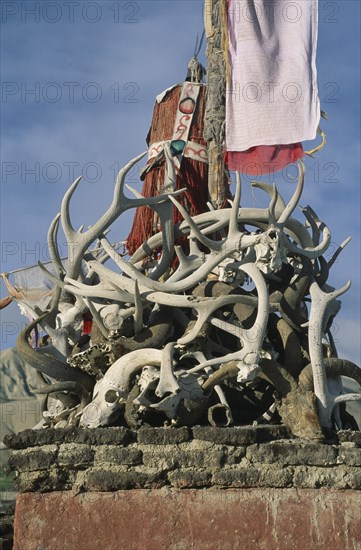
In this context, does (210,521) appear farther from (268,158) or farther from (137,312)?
(268,158)

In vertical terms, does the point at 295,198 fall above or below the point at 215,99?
below

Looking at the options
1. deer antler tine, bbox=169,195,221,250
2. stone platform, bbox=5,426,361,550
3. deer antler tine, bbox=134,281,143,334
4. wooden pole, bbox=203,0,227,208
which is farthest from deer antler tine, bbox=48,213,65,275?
stone platform, bbox=5,426,361,550

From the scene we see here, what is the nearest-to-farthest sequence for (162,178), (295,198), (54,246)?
(295,198) → (54,246) → (162,178)

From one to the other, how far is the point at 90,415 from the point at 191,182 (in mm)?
3589

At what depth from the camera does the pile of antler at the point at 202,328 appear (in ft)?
31.7

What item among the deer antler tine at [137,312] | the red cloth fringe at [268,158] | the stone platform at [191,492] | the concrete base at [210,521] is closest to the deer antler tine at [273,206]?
the deer antler tine at [137,312]

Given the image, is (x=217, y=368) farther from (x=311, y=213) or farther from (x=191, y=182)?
(x=191, y=182)

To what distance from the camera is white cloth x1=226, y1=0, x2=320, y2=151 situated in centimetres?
1217

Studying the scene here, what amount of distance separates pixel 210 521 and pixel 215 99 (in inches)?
207

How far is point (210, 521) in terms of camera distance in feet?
29.2

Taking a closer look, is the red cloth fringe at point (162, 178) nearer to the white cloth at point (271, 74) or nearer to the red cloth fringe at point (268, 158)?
the red cloth fringe at point (268, 158)

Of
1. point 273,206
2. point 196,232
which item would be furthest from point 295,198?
point 196,232

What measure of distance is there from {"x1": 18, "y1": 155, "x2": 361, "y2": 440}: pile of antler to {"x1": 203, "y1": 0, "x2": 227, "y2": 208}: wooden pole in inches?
44.2

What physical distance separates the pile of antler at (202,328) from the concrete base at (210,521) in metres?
0.67
